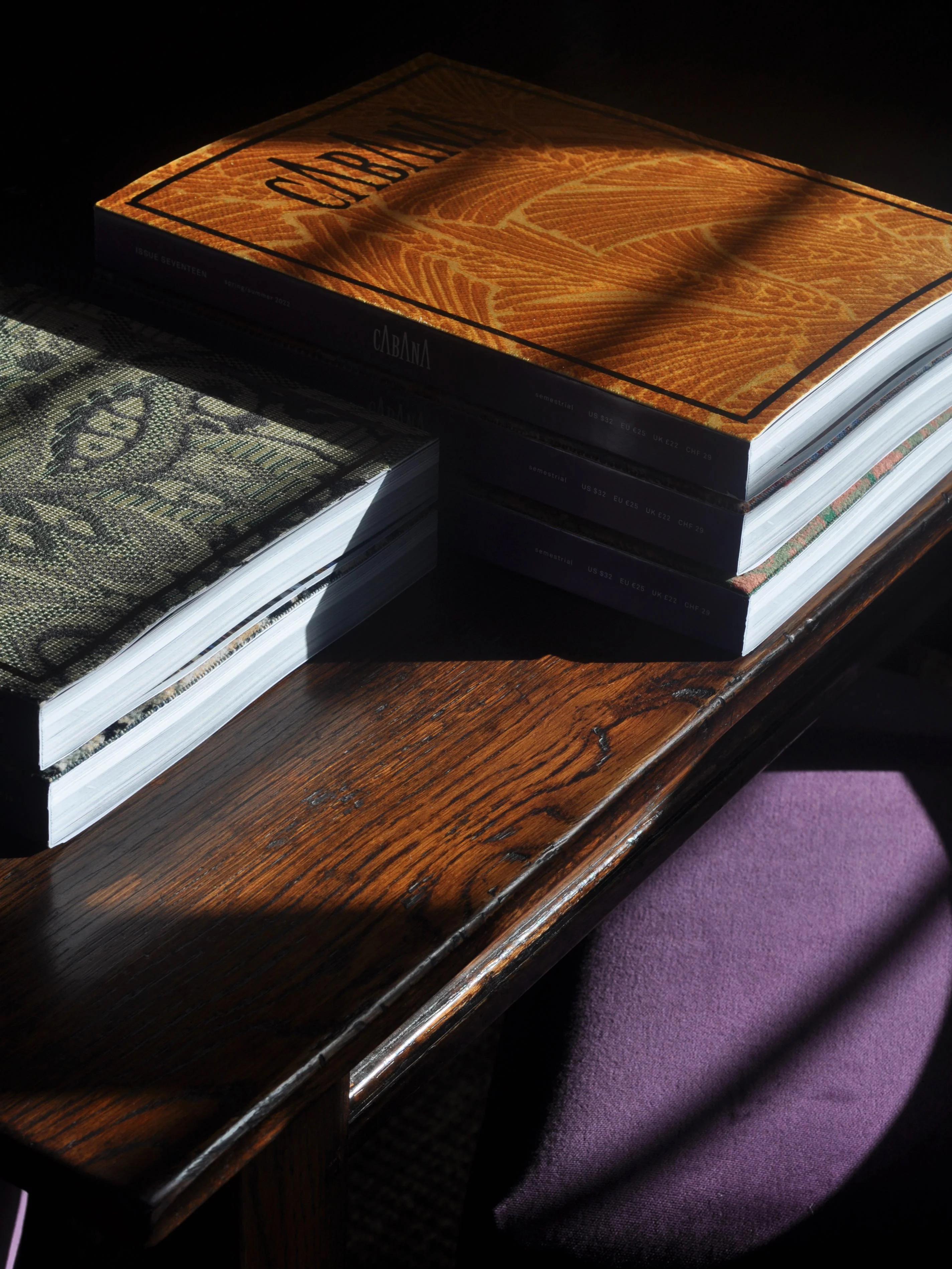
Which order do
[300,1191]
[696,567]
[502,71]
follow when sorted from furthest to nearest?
[502,71]
[696,567]
[300,1191]

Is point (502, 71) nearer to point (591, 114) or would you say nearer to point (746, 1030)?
point (591, 114)

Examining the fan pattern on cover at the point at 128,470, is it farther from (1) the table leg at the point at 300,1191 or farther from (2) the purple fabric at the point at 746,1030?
(2) the purple fabric at the point at 746,1030

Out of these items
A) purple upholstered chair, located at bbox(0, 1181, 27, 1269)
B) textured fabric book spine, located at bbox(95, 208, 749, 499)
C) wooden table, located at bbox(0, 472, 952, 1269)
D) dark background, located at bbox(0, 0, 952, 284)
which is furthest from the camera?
dark background, located at bbox(0, 0, 952, 284)

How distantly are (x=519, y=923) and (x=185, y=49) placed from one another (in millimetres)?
975

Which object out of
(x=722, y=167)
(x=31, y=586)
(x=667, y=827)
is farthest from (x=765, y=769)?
(x=31, y=586)

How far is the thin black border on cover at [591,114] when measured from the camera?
611mm

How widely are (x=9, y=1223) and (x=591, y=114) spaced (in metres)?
0.70

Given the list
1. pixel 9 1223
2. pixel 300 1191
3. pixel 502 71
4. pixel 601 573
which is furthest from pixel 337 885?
pixel 502 71

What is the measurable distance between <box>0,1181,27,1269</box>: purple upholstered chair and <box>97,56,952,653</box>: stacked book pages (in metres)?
0.41

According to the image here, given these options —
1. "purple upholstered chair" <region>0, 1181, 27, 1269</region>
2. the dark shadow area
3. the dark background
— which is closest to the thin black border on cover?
the dark shadow area

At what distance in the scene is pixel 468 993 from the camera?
0.58m

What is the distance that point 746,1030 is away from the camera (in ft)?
2.44

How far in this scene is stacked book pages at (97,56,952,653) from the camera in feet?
2.04

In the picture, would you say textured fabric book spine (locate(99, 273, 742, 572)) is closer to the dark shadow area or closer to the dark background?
the dark shadow area
